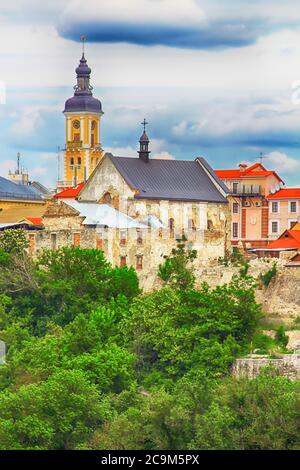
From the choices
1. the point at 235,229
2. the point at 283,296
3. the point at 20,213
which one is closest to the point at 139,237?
the point at 283,296

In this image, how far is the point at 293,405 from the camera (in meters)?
56.7

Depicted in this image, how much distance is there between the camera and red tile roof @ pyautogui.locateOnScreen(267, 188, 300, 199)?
271ft

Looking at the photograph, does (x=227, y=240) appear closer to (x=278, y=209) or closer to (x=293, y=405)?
A: (x=278, y=209)

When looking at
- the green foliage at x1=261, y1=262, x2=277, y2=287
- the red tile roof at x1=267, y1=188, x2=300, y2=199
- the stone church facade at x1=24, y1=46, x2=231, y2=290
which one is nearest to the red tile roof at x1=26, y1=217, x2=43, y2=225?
the stone church facade at x1=24, y1=46, x2=231, y2=290

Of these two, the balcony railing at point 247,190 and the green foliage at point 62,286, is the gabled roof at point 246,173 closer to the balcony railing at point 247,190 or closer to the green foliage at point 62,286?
the balcony railing at point 247,190

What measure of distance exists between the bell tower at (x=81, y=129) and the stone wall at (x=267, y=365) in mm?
38592

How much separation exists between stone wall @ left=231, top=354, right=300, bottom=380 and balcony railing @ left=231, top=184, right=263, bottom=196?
68.3 feet

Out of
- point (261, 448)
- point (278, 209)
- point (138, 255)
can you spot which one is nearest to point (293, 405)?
point (261, 448)

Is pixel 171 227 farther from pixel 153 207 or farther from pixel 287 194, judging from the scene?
pixel 287 194

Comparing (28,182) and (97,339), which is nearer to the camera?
(97,339)

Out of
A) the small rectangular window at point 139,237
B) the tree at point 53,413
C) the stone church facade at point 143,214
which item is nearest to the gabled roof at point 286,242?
the stone church facade at point 143,214

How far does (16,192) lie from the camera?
293ft

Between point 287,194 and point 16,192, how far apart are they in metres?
12.6
